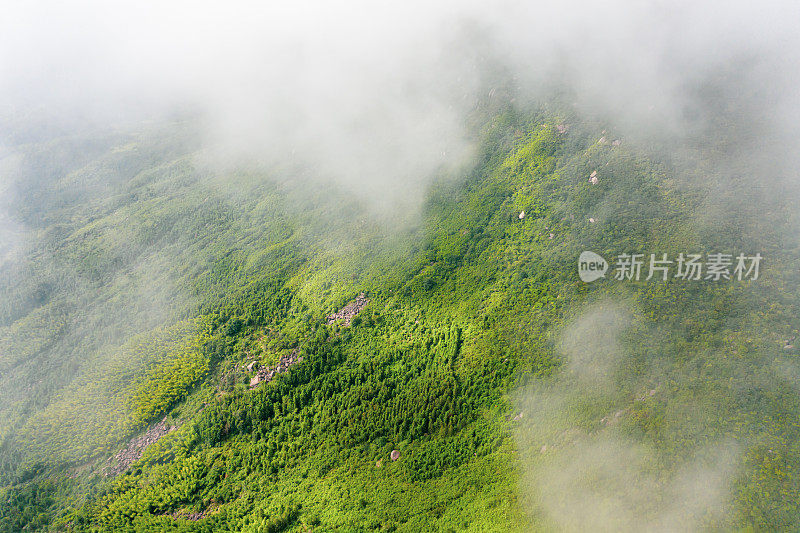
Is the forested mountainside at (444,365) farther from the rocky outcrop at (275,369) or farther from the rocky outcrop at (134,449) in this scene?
the rocky outcrop at (275,369)

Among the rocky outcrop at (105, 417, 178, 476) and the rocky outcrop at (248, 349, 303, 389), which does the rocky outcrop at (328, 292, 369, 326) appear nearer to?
the rocky outcrop at (248, 349, 303, 389)

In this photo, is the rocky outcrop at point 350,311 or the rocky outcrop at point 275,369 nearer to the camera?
the rocky outcrop at point 275,369

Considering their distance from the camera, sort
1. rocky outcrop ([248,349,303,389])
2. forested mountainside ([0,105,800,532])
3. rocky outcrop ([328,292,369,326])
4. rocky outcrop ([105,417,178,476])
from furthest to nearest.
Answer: rocky outcrop ([328,292,369,326]), rocky outcrop ([248,349,303,389]), rocky outcrop ([105,417,178,476]), forested mountainside ([0,105,800,532])

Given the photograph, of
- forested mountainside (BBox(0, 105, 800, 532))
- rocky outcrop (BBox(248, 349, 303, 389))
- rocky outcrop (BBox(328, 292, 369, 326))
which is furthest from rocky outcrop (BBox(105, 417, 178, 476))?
rocky outcrop (BBox(328, 292, 369, 326))

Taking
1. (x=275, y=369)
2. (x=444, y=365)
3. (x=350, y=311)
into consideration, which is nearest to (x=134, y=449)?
(x=275, y=369)

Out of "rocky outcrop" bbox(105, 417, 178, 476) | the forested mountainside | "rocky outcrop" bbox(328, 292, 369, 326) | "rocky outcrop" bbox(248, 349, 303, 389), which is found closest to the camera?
the forested mountainside

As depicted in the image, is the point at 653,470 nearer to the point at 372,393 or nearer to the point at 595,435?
the point at 595,435

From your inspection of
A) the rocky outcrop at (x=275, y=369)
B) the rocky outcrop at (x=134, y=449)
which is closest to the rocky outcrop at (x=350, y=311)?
the rocky outcrop at (x=275, y=369)

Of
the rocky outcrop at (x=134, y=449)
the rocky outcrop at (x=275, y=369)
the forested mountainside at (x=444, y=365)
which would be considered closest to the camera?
the forested mountainside at (x=444, y=365)
